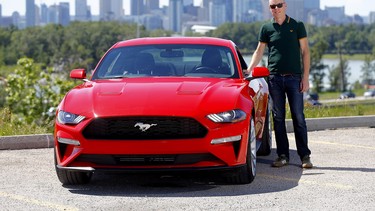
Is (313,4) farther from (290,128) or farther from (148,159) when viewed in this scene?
(148,159)

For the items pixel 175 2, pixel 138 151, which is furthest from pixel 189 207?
pixel 175 2

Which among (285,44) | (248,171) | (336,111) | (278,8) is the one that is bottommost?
(336,111)

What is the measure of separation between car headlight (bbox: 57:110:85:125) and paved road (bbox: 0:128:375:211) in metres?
0.64

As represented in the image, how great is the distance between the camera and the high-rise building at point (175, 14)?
19125 cm

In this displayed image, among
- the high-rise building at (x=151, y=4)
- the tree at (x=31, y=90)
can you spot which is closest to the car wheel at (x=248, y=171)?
the tree at (x=31, y=90)

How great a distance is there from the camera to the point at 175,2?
195 m

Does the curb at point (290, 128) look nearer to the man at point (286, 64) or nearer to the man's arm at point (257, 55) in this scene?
the man's arm at point (257, 55)

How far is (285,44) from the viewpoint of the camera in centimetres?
1041

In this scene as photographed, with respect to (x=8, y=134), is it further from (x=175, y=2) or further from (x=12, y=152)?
(x=175, y=2)

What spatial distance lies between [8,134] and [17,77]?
54.1 metres

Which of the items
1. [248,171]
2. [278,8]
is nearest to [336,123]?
[278,8]

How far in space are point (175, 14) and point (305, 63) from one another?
182 m

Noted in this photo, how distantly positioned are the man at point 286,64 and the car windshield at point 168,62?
18.7 inches

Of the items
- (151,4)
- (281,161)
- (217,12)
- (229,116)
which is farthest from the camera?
(217,12)
